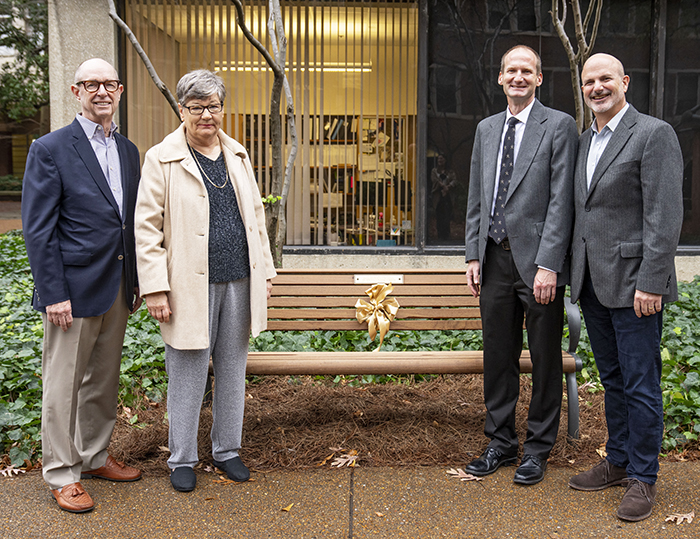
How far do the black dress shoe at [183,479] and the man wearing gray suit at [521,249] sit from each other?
1406 mm

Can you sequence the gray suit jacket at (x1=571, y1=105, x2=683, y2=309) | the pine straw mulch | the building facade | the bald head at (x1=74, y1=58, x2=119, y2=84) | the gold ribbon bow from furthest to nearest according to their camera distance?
the building facade, the gold ribbon bow, the pine straw mulch, the bald head at (x1=74, y1=58, x2=119, y2=84), the gray suit jacket at (x1=571, y1=105, x2=683, y2=309)

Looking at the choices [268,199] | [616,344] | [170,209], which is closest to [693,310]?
[616,344]

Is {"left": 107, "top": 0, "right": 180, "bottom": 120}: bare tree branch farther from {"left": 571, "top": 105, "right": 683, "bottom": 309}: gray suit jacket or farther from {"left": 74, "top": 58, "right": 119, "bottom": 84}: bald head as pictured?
{"left": 571, "top": 105, "right": 683, "bottom": 309}: gray suit jacket

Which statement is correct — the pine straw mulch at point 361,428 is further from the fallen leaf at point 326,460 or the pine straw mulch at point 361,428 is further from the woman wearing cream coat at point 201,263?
the woman wearing cream coat at point 201,263

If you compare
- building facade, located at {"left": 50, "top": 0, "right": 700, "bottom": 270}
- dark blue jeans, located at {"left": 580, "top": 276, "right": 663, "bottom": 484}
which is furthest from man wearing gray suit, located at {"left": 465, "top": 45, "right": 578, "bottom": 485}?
building facade, located at {"left": 50, "top": 0, "right": 700, "bottom": 270}

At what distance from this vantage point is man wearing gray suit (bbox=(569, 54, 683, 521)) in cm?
286

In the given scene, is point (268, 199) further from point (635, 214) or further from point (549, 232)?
point (635, 214)

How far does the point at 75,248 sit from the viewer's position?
304 cm

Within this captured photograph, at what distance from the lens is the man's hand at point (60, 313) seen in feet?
9.73

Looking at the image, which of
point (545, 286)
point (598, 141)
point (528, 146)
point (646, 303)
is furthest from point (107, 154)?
point (646, 303)

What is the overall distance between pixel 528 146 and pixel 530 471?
1.63 metres

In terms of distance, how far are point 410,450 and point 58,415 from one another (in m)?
1.84

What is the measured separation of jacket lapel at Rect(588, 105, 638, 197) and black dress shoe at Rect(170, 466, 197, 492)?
2.40 m

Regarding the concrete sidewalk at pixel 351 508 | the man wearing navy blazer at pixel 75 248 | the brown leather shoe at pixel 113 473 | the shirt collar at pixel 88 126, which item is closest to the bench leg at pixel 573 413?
the concrete sidewalk at pixel 351 508
